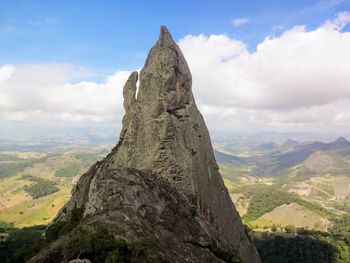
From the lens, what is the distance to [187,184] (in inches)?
1644

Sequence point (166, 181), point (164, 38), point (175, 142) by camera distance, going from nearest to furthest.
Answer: point (166, 181) → point (175, 142) → point (164, 38)

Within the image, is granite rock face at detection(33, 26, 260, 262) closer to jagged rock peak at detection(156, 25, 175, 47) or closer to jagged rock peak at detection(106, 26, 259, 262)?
jagged rock peak at detection(156, 25, 175, 47)

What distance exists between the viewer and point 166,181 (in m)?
40.6

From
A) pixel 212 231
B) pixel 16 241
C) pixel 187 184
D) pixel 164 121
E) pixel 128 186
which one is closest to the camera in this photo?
pixel 128 186

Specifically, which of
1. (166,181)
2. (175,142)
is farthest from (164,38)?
(166,181)

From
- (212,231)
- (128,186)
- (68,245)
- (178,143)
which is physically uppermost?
(178,143)

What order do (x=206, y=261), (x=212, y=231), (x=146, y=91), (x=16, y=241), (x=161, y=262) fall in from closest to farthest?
(x=161, y=262), (x=206, y=261), (x=212, y=231), (x=146, y=91), (x=16, y=241)

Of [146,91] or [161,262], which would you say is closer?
[161,262]

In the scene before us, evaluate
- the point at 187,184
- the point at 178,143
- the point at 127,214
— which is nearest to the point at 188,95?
the point at 178,143

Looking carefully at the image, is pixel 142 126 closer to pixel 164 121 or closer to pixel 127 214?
pixel 164 121

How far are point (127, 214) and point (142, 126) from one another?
2105cm

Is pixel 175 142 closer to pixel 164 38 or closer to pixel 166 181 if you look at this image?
pixel 166 181

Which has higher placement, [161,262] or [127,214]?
[127,214]

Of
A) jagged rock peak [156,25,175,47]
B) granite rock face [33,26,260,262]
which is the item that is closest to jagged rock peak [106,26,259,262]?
jagged rock peak [156,25,175,47]
